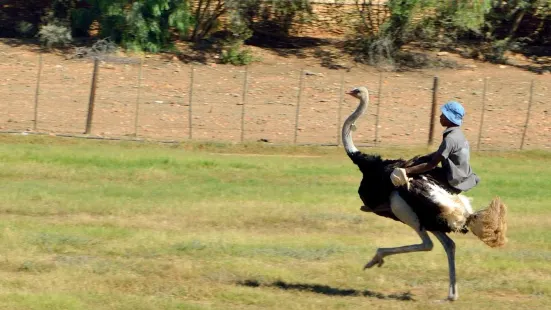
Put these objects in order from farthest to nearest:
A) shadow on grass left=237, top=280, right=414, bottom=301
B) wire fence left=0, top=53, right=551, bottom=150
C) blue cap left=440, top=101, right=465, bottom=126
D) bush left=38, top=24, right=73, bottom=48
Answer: bush left=38, top=24, right=73, bottom=48 < wire fence left=0, top=53, right=551, bottom=150 < shadow on grass left=237, top=280, right=414, bottom=301 < blue cap left=440, top=101, right=465, bottom=126

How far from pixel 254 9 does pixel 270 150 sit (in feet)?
42.9

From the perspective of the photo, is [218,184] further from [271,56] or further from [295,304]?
[271,56]

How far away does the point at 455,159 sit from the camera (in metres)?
9.95

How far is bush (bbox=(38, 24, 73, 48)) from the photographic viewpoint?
31.5 m

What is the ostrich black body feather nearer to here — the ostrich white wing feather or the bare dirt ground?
the ostrich white wing feather

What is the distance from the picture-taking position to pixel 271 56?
3291 centimetres

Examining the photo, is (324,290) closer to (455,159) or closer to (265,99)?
(455,159)

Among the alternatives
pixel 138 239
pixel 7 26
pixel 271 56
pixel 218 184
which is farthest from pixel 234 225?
pixel 7 26

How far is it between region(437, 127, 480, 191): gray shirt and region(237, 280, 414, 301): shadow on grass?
1.24 metres

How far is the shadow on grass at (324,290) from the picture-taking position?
10.3 meters

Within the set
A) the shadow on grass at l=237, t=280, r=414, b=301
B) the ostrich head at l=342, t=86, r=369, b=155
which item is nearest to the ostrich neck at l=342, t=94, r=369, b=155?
the ostrich head at l=342, t=86, r=369, b=155

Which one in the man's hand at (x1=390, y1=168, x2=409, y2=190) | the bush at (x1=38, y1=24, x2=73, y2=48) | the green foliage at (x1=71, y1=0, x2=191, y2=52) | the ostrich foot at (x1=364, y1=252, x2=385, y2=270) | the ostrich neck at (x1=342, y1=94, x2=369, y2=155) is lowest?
the bush at (x1=38, y1=24, x2=73, y2=48)

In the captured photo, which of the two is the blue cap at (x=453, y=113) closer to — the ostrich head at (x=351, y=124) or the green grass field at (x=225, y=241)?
the ostrich head at (x=351, y=124)

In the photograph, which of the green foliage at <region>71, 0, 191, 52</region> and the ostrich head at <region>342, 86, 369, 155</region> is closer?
the ostrich head at <region>342, 86, 369, 155</region>
